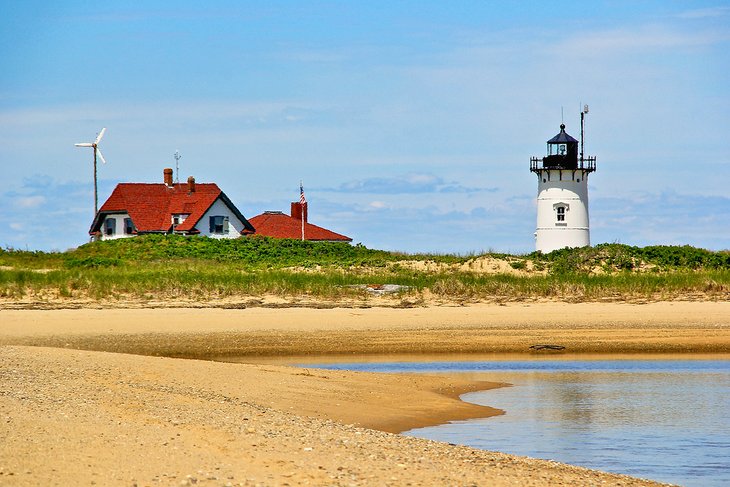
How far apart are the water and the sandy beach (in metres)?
0.90

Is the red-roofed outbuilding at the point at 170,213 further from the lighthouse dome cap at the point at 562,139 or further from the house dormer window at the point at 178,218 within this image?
the lighthouse dome cap at the point at 562,139

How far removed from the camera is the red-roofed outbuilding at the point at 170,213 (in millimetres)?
58781

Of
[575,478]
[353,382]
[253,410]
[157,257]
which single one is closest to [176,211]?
[157,257]

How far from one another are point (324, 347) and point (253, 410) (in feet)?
34.5

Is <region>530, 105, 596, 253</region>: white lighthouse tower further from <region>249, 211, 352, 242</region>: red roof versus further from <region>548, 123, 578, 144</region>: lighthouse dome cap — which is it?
<region>249, 211, 352, 242</region>: red roof

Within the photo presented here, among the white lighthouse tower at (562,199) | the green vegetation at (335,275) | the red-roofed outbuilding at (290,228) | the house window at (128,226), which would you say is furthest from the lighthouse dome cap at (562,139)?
the house window at (128,226)

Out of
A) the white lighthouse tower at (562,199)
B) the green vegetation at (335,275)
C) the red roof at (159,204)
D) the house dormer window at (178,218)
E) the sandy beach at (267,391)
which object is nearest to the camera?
the sandy beach at (267,391)

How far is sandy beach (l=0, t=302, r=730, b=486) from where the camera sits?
9.36 m

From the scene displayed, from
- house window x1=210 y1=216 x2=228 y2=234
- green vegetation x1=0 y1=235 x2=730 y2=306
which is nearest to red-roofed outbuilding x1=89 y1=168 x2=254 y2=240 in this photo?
house window x1=210 y1=216 x2=228 y2=234

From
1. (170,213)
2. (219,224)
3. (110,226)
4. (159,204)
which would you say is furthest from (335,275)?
(110,226)

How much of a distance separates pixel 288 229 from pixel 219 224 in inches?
164

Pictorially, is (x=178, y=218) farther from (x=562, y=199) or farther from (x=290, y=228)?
(x=562, y=199)

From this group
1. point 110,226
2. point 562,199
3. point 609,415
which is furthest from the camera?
point 110,226

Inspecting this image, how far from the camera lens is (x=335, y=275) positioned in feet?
111
